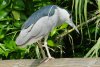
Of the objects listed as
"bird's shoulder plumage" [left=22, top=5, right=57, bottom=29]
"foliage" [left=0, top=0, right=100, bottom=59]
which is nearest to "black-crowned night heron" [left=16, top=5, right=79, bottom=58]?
"bird's shoulder plumage" [left=22, top=5, right=57, bottom=29]

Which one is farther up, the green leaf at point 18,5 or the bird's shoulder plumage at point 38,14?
the green leaf at point 18,5

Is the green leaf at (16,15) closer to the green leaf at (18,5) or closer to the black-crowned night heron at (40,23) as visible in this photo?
the green leaf at (18,5)

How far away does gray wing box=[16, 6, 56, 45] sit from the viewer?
1554 millimetres

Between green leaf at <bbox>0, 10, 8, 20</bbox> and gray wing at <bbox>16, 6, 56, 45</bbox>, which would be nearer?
gray wing at <bbox>16, 6, 56, 45</bbox>

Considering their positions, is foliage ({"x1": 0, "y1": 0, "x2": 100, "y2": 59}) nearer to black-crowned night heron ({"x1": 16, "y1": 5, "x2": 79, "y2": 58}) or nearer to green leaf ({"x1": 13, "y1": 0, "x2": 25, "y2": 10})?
green leaf ({"x1": 13, "y1": 0, "x2": 25, "y2": 10})

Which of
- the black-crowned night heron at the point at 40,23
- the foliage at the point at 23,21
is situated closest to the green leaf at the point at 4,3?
the foliage at the point at 23,21

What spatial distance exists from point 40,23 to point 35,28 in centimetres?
3

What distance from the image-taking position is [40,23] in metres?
1.61

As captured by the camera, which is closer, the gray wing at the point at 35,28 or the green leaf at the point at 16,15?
the gray wing at the point at 35,28

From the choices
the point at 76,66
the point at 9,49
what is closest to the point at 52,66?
the point at 76,66

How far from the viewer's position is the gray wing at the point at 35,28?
1.55 metres

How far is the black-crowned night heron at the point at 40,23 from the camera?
1561mm

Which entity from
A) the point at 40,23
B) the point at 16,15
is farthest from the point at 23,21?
the point at 40,23

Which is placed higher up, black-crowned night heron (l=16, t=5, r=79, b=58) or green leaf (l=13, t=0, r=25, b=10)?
green leaf (l=13, t=0, r=25, b=10)
